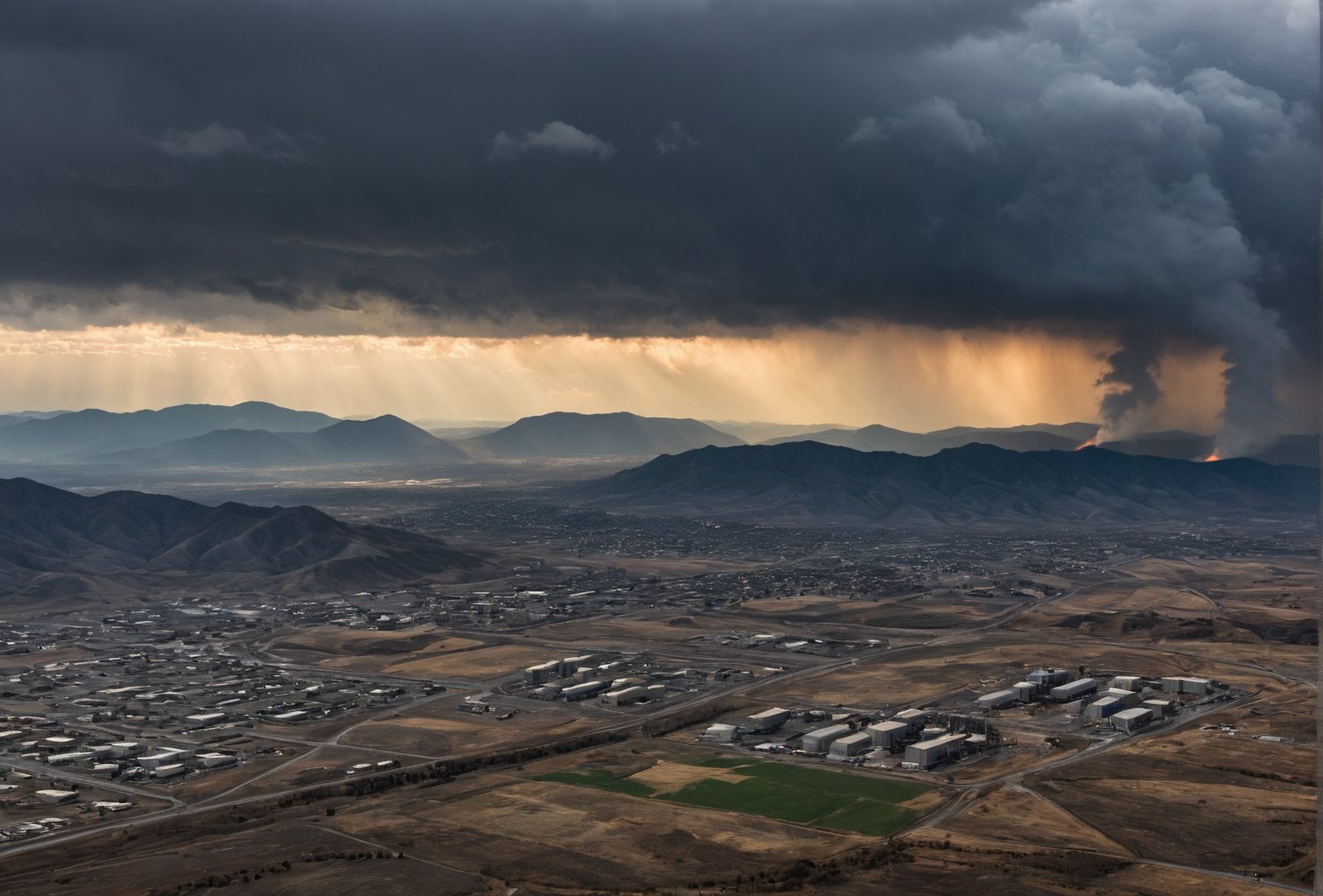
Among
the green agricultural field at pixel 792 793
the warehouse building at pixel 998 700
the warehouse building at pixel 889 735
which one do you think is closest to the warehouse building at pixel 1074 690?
the warehouse building at pixel 998 700

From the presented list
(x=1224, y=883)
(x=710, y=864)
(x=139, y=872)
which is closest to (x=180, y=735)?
(x=139, y=872)

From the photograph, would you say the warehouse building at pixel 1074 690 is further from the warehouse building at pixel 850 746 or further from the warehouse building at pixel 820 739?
the warehouse building at pixel 850 746

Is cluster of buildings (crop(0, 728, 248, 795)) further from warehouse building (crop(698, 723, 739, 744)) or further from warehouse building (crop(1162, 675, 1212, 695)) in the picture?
warehouse building (crop(1162, 675, 1212, 695))

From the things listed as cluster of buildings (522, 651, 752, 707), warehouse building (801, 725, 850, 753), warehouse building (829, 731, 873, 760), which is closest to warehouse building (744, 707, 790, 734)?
warehouse building (801, 725, 850, 753)

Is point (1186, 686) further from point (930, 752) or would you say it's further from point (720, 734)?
point (720, 734)

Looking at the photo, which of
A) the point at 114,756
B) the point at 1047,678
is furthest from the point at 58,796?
the point at 1047,678
